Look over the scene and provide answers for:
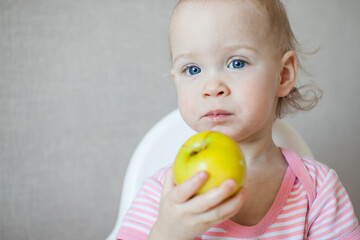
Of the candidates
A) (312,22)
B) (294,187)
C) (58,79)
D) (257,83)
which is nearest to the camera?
(257,83)

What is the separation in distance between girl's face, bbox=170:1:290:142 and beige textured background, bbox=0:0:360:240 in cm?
67

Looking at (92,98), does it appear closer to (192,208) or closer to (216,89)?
(216,89)

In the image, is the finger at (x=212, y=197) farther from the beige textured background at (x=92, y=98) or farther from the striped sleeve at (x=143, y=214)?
the beige textured background at (x=92, y=98)

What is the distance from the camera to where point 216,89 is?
0.70 metres

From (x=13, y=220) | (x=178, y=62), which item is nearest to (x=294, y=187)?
(x=178, y=62)

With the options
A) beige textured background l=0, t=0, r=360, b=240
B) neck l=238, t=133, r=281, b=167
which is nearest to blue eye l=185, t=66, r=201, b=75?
neck l=238, t=133, r=281, b=167

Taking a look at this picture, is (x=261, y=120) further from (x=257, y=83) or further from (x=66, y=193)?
(x=66, y=193)

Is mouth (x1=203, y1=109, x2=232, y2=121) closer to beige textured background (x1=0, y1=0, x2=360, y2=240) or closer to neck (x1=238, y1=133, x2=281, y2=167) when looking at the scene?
neck (x1=238, y1=133, x2=281, y2=167)

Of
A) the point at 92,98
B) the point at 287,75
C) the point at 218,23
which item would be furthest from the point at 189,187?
the point at 92,98

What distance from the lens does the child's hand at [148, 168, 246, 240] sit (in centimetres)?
50

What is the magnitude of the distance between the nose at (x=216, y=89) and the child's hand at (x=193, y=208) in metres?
0.22

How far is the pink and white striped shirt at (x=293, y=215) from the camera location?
2.44 feet

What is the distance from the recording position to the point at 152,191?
0.80 meters

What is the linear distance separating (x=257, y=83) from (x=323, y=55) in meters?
0.90
